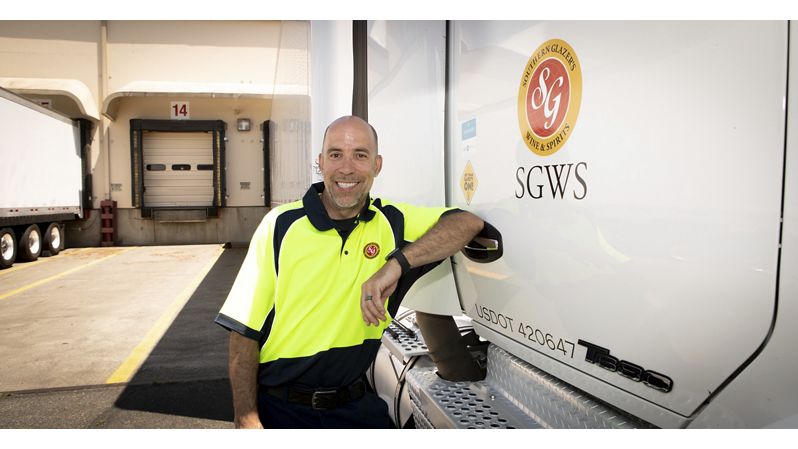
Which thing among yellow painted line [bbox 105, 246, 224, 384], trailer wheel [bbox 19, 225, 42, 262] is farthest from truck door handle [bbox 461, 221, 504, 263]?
trailer wheel [bbox 19, 225, 42, 262]

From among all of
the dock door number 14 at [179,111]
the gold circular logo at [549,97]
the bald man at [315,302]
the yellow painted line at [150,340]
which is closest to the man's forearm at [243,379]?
the bald man at [315,302]

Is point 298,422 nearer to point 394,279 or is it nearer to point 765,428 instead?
point 394,279

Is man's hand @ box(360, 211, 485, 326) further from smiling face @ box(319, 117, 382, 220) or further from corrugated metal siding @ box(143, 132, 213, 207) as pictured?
corrugated metal siding @ box(143, 132, 213, 207)

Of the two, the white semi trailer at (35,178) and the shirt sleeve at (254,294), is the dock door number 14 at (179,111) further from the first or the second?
the shirt sleeve at (254,294)

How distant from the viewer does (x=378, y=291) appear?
5.49 ft

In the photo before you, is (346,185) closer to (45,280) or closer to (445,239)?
(445,239)

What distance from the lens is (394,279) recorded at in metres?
1.72

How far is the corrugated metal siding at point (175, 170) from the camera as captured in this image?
43.0 ft

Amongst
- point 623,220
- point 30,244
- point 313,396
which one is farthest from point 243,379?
point 30,244

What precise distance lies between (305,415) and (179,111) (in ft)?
42.5

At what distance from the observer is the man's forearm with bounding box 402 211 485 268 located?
5.63 feet

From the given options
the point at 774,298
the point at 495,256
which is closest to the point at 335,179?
the point at 495,256

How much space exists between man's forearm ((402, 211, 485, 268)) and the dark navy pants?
0.59m
